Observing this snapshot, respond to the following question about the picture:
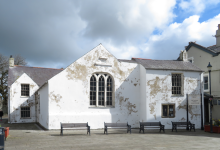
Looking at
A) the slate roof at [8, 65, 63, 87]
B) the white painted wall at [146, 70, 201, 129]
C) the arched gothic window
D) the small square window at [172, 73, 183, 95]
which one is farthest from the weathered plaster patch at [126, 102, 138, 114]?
the slate roof at [8, 65, 63, 87]

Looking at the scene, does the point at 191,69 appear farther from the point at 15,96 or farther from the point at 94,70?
the point at 15,96

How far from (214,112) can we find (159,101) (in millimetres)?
10576

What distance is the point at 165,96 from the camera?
20.4 meters

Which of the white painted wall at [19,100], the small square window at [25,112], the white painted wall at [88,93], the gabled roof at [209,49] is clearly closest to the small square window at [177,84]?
the white painted wall at [88,93]

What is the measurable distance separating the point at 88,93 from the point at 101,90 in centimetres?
134

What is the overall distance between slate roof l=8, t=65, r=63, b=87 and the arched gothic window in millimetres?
12622

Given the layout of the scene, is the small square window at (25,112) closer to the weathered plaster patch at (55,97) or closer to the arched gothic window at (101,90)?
the weathered plaster patch at (55,97)

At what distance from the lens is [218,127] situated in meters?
17.6

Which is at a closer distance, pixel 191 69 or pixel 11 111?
pixel 191 69

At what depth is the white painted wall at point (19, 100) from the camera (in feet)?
90.1

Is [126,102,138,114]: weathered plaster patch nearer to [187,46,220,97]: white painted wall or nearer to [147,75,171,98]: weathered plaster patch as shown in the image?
[147,75,171,98]: weathered plaster patch

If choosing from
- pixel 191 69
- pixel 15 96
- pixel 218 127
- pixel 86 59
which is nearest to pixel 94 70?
pixel 86 59

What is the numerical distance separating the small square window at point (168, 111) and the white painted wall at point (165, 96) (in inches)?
11.4

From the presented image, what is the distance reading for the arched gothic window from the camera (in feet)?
64.9
